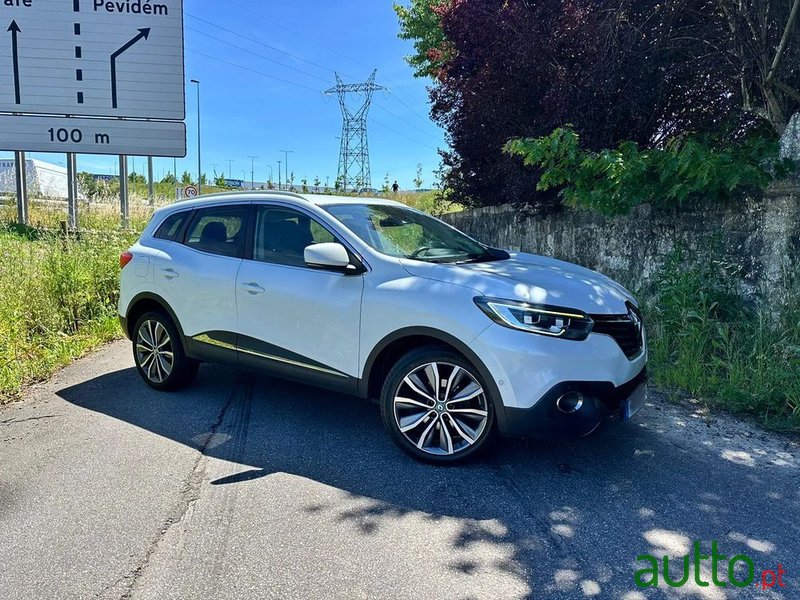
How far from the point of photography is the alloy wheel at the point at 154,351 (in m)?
5.16

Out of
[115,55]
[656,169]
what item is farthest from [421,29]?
[656,169]

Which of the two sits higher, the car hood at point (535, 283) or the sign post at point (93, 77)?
the sign post at point (93, 77)

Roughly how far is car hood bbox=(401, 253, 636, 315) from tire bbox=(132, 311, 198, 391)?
2492 mm

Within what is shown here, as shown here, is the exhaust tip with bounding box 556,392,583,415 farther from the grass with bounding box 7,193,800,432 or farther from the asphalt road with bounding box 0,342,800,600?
the grass with bounding box 7,193,800,432

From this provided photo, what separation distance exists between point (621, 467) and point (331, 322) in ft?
7.14

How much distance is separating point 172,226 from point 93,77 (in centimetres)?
730

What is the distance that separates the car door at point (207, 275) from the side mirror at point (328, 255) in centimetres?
98

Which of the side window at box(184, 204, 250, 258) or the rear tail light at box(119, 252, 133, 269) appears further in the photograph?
the rear tail light at box(119, 252, 133, 269)

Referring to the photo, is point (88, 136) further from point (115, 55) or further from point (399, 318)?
point (399, 318)

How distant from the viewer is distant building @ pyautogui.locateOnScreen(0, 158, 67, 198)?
78.4ft

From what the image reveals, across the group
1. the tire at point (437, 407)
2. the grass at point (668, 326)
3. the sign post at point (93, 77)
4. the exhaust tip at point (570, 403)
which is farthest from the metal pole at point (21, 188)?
the exhaust tip at point (570, 403)

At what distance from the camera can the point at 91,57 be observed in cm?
1055

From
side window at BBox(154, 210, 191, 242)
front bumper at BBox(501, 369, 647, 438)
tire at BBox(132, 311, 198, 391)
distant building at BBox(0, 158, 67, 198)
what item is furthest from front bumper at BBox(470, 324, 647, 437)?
distant building at BBox(0, 158, 67, 198)

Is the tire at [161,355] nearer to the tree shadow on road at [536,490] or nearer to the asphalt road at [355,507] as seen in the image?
the tree shadow on road at [536,490]
